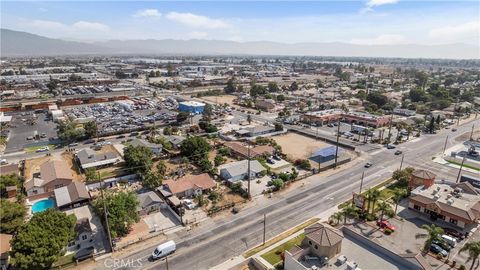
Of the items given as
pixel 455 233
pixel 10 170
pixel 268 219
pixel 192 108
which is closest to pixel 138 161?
pixel 10 170

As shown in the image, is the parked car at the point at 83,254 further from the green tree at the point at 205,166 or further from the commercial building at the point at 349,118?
the commercial building at the point at 349,118

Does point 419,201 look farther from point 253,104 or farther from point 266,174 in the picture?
point 253,104

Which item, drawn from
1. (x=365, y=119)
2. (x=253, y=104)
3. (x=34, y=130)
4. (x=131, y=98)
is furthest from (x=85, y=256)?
(x=131, y=98)

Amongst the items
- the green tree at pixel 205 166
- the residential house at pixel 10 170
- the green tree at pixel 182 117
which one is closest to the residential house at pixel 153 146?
the green tree at pixel 205 166

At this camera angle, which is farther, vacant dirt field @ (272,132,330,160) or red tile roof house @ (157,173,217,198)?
vacant dirt field @ (272,132,330,160)

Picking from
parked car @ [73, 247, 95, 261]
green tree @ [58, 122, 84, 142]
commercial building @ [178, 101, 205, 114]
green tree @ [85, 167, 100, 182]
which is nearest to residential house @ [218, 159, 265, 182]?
green tree @ [85, 167, 100, 182]

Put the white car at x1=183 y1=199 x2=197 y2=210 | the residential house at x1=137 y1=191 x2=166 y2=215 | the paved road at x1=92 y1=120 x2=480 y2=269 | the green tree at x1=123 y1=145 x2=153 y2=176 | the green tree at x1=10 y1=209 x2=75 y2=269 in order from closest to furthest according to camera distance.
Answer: the green tree at x1=10 y1=209 x2=75 y2=269 < the paved road at x1=92 y1=120 x2=480 y2=269 < the residential house at x1=137 y1=191 x2=166 y2=215 < the white car at x1=183 y1=199 x2=197 y2=210 < the green tree at x1=123 y1=145 x2=153 y2=176

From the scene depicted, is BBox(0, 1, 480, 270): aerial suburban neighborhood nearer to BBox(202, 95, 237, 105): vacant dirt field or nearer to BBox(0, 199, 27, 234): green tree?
BBox(0, 199, 27, 234): green tree
